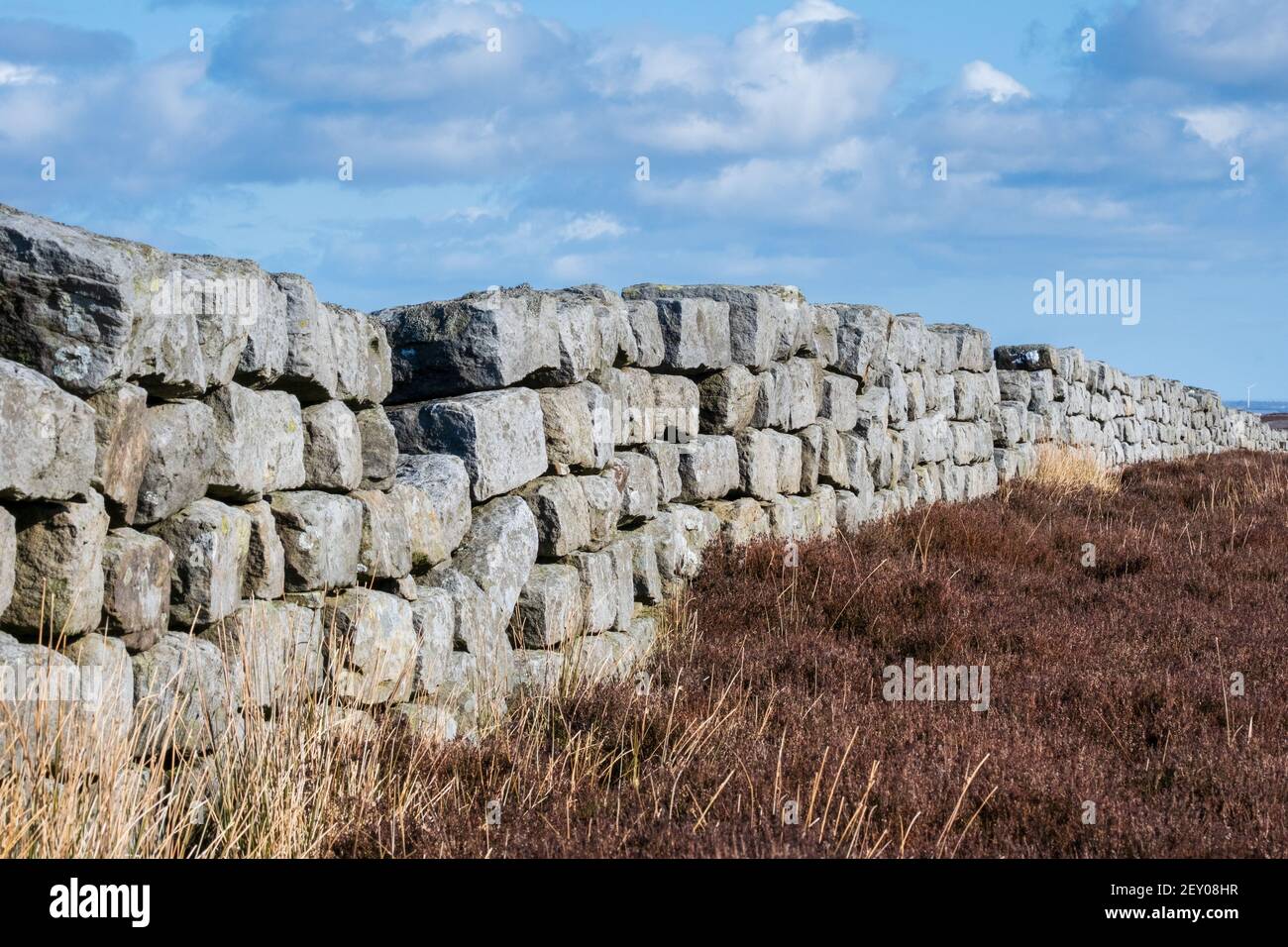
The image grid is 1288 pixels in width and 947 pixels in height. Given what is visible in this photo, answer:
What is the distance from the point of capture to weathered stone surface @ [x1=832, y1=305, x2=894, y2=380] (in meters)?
9.38

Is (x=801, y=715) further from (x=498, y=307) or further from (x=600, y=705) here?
(x=498, y=307)

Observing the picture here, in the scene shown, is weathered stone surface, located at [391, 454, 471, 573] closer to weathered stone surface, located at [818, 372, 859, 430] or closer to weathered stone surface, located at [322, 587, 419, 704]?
weathered stone surface, located at [322, 587, 419, 704]

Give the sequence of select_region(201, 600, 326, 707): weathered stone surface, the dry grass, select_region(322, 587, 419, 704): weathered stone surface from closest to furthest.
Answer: select_region(201, 600, 326, 707): weathered stone surface, select_region(322, 587, 419, 704): weathered stone surface, the dry grass

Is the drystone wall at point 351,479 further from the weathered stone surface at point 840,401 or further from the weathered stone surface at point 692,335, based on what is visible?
the weathered stone surface at point 840,401

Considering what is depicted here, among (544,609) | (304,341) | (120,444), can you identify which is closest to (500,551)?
(544,609)

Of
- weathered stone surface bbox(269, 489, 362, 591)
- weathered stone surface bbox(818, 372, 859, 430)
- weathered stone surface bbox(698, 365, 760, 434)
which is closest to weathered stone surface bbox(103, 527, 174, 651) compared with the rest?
weathered stone surface bbox(269, 489, 362, 591)

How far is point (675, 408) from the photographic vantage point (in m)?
6.92

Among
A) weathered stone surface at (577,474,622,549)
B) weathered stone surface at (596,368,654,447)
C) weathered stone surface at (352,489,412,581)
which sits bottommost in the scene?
weathered stone surface at (352,489,412,581)

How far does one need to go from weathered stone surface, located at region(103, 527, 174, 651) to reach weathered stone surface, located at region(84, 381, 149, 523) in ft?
0.31

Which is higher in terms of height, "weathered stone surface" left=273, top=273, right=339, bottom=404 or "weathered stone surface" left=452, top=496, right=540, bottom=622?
"weathered stone surface" left=273, top=273, right=339, bottom=404

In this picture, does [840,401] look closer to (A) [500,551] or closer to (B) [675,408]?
(B) [675,408]

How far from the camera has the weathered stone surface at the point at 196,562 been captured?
3.48 m

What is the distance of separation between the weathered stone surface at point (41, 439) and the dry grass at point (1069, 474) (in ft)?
34.6

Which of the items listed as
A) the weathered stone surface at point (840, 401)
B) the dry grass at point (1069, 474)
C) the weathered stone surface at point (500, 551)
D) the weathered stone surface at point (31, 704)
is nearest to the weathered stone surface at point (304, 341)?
the weathered stone surface at point (500, 551)
